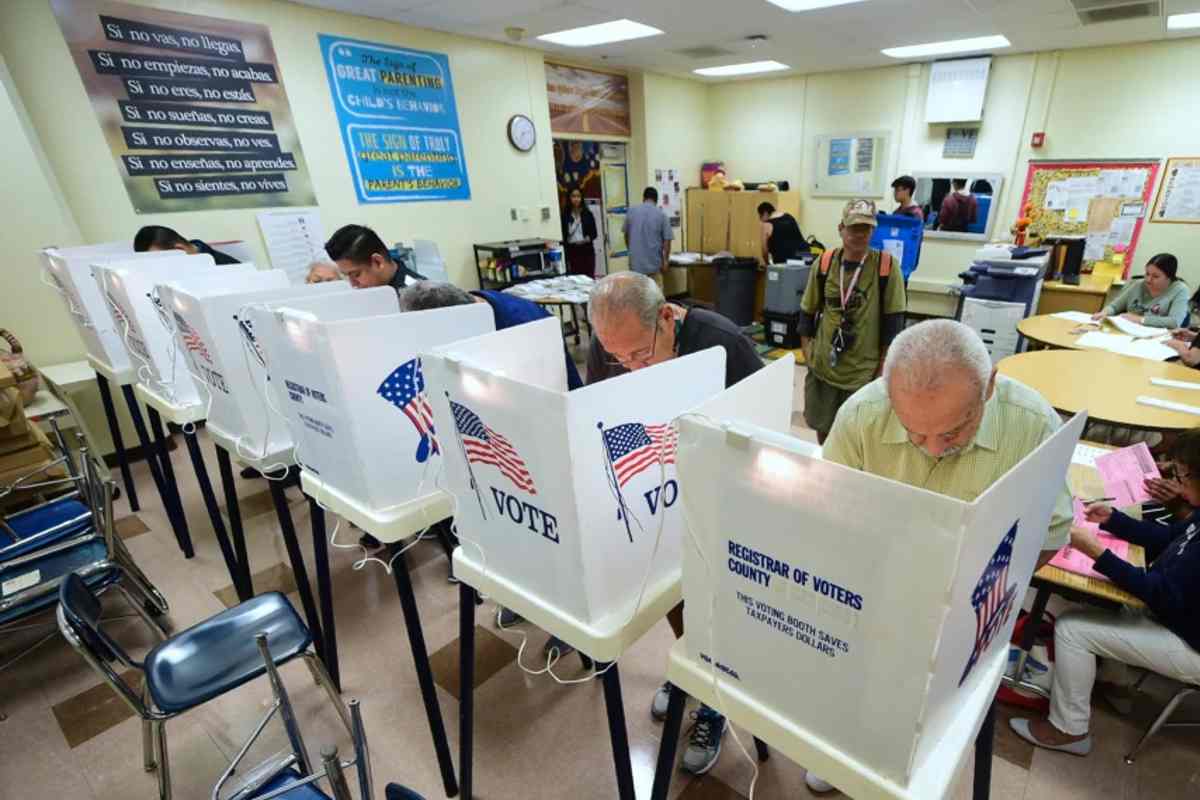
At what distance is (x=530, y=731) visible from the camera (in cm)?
173

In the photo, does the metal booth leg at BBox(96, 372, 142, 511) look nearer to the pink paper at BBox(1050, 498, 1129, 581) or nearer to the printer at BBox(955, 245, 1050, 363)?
the pink paper at BBox(1050, 498, 1129, 581)

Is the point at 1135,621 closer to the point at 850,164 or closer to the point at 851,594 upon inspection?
the point at 851,594

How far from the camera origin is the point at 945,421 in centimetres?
98

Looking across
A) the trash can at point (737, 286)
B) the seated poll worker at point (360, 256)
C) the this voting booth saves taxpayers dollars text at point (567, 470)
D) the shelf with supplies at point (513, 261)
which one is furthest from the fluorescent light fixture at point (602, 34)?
the this voting booth saves taxpayers dollars text at point (567, 470)

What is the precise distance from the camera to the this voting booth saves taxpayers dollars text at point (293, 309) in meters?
1.34

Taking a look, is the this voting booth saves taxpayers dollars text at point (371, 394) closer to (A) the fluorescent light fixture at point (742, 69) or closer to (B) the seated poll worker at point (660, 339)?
(B) the seated poll worker at point (660, 339)

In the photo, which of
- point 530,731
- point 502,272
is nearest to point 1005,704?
point 530,731

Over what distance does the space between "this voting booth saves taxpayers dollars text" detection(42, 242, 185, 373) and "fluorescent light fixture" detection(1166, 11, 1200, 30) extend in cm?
651

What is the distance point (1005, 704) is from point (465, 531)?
1793 millimetres

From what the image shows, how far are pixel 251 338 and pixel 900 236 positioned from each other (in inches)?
229

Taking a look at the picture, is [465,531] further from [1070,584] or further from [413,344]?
[1070,584]

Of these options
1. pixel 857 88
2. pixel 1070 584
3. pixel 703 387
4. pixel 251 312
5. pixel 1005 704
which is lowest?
pixel 1005 704

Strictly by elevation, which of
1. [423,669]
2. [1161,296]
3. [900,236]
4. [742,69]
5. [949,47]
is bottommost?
[423,669]

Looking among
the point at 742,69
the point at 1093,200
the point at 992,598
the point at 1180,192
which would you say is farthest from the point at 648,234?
the point at 992,598
